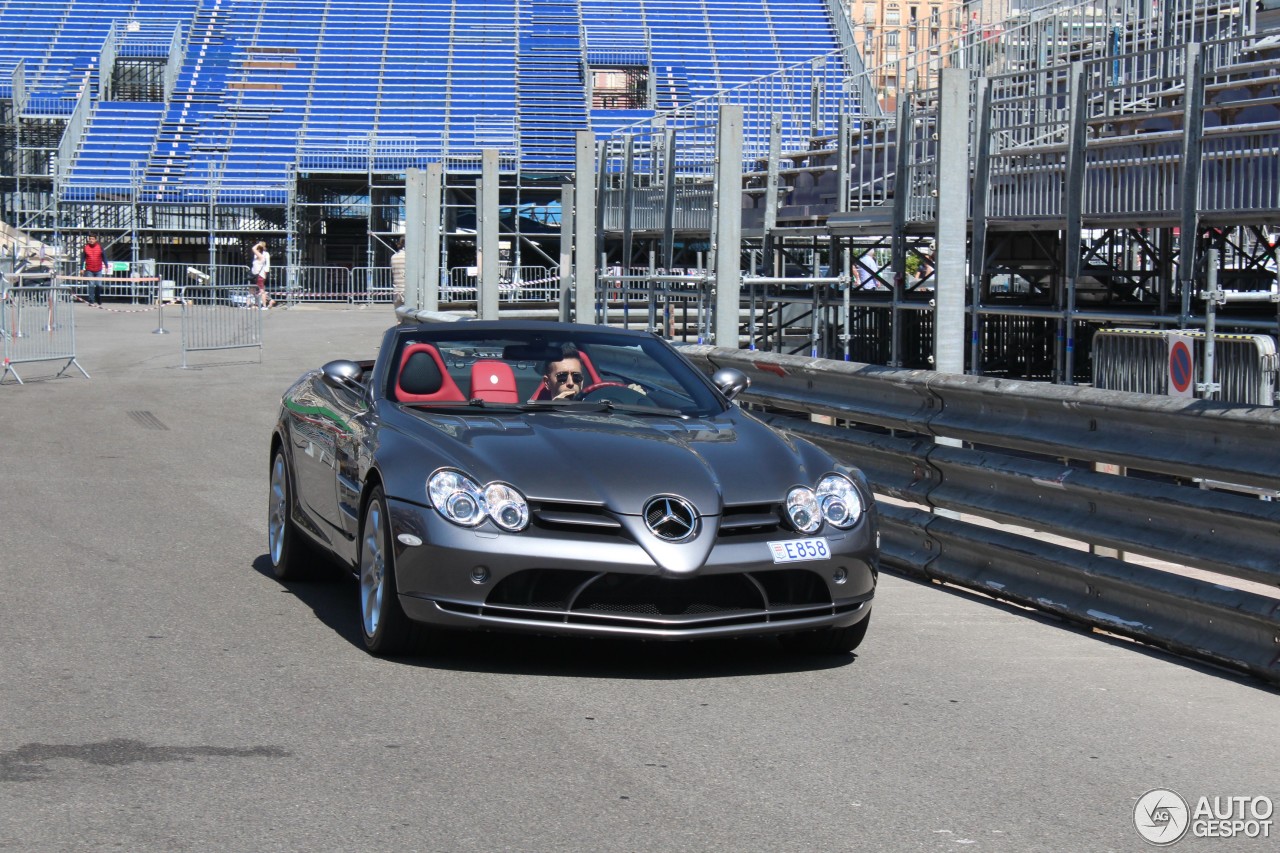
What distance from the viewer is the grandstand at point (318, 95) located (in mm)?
49594

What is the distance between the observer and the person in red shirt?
44844mm

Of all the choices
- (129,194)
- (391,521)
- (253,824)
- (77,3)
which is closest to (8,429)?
(391,521)

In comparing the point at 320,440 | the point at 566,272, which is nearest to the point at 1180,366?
the point at 320,440

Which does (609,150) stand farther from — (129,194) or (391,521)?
(129,194)

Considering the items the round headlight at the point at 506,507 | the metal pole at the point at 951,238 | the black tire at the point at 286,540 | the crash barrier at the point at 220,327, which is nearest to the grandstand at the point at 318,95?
the crash barrier at the point at 220,327

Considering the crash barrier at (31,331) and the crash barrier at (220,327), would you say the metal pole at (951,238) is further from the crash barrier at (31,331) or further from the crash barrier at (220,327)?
the crash barrier at (220,327)

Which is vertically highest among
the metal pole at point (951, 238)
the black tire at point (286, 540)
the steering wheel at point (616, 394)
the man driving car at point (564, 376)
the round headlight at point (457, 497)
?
the metal pole at point (951, 238)

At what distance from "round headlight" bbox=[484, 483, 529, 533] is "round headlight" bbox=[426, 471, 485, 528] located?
36 millimetres

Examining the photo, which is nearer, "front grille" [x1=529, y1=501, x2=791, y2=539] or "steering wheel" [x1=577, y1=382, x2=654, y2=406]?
"front grille" [x1=529, y1=501, x2=791, y2=539]

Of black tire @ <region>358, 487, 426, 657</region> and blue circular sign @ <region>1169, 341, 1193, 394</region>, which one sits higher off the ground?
blue circular sign @ <region>1169, 341, 1193, 394</region>

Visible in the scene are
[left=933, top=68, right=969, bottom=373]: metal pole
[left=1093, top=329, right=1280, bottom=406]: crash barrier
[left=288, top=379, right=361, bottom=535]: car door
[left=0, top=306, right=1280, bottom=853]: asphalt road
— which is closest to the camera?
[left=0, top=306, right=1280, bottom=853]: asphalt road

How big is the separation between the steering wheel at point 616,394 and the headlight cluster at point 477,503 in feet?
4.73

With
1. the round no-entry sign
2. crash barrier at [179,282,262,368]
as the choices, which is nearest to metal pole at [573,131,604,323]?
the round no-entry sign

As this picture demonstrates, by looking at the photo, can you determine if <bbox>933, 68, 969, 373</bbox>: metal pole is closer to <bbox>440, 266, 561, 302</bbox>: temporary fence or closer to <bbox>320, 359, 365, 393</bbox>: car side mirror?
<bbox>320, 359, 365, 393</bbox>: car side mirror
